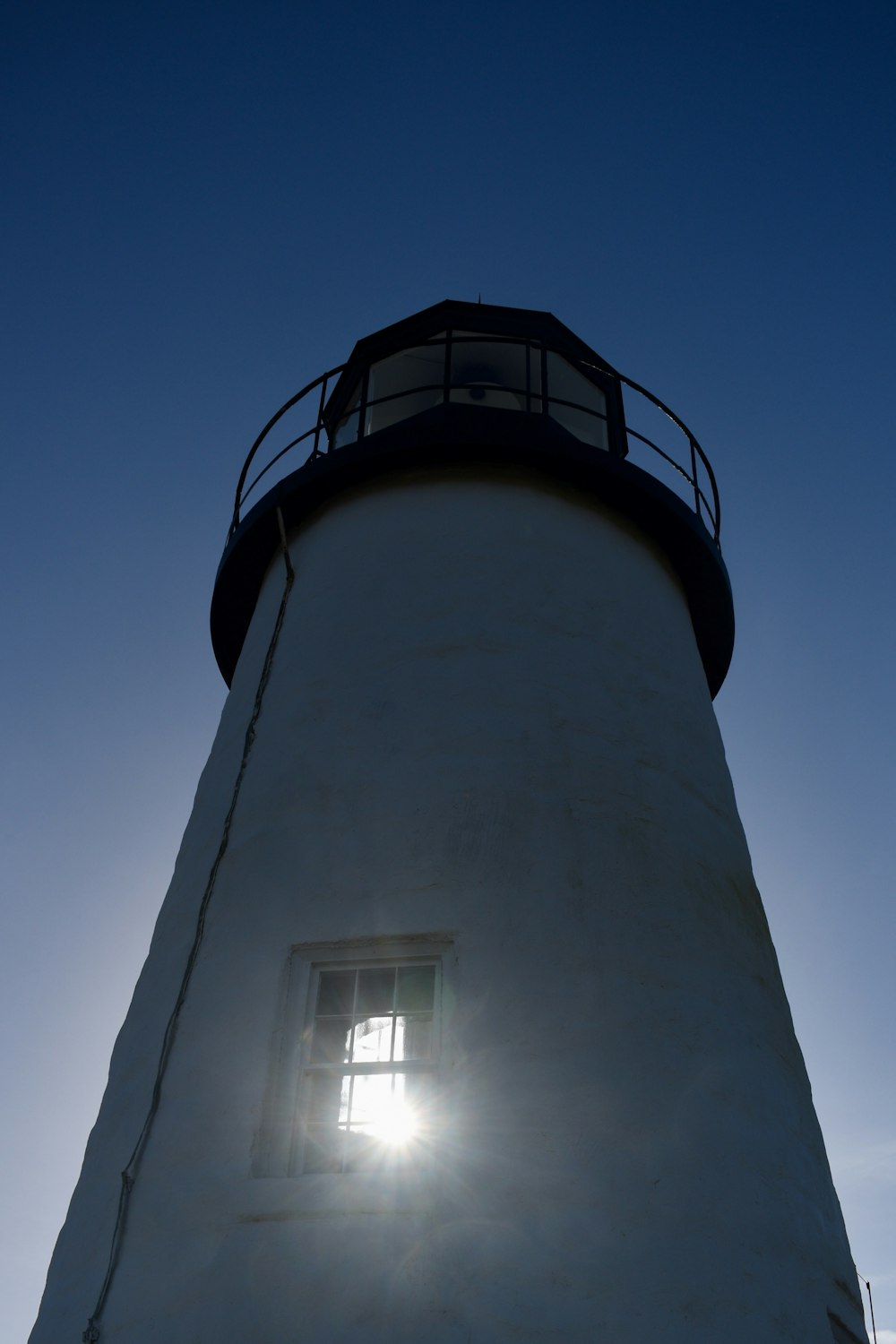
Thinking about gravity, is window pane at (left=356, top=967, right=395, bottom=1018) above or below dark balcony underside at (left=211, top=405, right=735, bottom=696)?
below

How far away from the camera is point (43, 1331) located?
5.29 meters

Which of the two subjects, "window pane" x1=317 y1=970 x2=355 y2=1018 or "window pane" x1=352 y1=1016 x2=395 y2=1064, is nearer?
"window pane" x1=352 y1=1016 x2=395 y2=1064

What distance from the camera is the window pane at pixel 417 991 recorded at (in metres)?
5.66

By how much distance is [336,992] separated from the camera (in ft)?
19.2

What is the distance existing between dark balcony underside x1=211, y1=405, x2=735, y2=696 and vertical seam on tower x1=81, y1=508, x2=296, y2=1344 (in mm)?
1093

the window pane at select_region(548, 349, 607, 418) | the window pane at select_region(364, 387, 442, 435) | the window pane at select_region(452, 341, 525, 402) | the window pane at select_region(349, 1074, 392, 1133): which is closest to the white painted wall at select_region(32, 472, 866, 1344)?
the window pane at select_region(349, 1074, 392, 1133)

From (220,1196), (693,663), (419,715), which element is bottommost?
(220,1196)

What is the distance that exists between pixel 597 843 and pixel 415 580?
2447 mm


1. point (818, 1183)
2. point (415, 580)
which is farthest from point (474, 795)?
point (818, 1183)

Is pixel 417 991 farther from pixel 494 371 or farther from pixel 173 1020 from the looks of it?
pixel 494 371

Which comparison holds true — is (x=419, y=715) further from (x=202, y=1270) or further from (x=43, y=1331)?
(x=43, y=1331)

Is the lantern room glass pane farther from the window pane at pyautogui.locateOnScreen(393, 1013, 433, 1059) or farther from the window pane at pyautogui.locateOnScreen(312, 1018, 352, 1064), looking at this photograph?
the window pane at pyautogui.locateOnScreen(312, 1018, 352, 1064)

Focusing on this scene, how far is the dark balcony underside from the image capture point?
8.66 m

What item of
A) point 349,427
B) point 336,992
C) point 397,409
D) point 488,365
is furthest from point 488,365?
point 336,992
